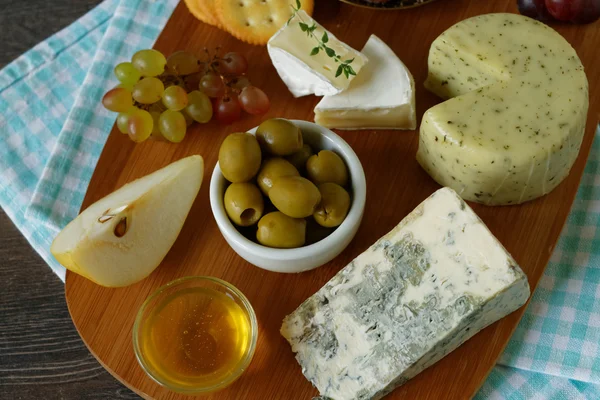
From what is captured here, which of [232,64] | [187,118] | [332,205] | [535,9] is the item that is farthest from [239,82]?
[535,9]

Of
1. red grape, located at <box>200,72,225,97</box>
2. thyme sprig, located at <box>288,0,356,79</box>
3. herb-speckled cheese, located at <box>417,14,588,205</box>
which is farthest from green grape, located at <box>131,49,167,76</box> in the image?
herb-speckled cheese, located at <box>417,14,588,205</box>

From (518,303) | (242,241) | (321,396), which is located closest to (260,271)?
(242,241)

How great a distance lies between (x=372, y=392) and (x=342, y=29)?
2.98 feet

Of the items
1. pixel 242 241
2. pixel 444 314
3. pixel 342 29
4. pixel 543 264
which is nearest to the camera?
pixel 444 314

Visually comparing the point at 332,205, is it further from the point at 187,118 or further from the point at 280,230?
the point at 187,118

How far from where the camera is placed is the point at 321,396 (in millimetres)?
1377

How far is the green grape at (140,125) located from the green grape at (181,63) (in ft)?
0.43

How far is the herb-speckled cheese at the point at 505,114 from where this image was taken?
1421 mm

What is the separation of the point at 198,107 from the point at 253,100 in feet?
0.41

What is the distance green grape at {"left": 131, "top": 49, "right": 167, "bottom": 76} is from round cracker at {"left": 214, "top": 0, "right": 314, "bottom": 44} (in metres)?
0.20

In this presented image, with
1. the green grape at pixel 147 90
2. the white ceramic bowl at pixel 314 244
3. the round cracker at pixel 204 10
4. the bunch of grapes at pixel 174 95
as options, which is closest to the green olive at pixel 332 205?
the white ceramic bowl at pixel 314 244

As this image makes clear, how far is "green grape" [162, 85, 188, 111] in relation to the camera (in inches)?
63.1

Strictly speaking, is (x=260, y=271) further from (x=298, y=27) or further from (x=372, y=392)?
(x=298, y=27)

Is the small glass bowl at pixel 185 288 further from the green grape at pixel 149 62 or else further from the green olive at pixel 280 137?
the green grape at pixel 149 62
